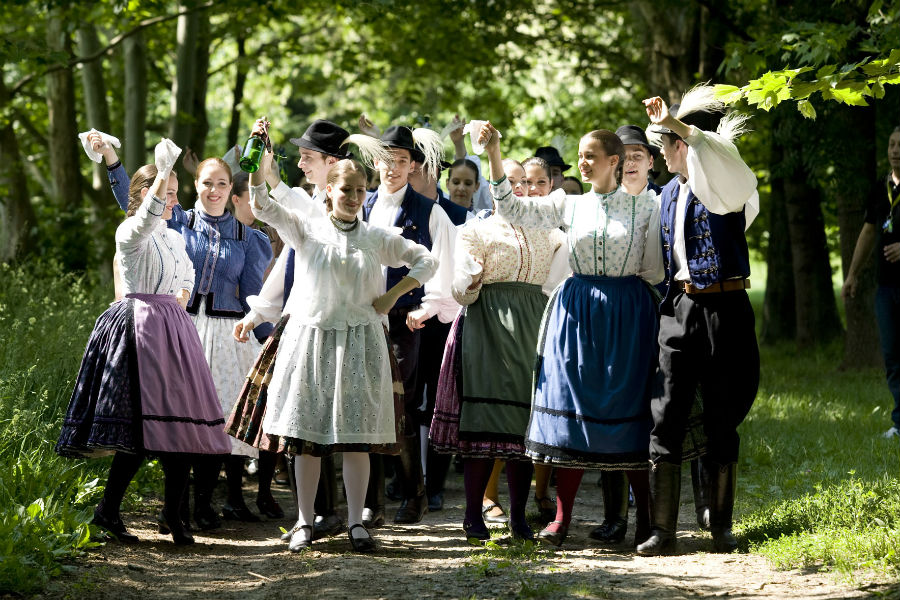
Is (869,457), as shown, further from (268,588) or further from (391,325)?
(268,588)

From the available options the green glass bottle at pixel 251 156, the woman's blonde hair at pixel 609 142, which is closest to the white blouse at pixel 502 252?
the woman's blonde hair at pixel 609 142

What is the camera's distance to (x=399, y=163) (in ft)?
23.2

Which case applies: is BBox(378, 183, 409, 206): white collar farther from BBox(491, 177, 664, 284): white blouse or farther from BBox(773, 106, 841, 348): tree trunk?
BBox(773, 106, 841, 348): tree trunk

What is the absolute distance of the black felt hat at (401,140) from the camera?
23.2 ft

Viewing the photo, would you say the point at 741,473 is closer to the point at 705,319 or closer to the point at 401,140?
the point at 705,319

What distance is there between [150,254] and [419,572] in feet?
7.02

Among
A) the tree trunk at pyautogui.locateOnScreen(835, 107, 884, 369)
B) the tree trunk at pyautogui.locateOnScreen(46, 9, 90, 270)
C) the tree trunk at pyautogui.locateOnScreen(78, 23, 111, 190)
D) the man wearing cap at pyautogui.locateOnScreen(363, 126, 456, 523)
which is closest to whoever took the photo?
the man wearing cap at pyautogui.locateOnScreen(363, 126, 456, 523)

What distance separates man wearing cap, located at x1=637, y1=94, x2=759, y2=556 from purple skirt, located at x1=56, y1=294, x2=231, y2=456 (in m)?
2.30

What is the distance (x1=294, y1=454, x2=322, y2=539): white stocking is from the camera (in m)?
5.88

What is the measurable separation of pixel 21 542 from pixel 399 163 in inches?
121

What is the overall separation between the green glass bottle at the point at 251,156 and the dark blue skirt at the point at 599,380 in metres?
1.63

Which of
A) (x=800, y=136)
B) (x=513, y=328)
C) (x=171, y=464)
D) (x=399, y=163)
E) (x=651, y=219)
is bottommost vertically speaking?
(x=171, y=464)

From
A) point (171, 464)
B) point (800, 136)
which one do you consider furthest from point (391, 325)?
point (800, 136)

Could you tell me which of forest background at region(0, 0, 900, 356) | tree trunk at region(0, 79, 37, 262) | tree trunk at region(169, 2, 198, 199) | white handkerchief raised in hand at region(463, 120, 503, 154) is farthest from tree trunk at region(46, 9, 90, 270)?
white handkerchief raised in hand at region(463, 120, 503, 154)
